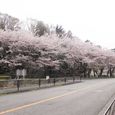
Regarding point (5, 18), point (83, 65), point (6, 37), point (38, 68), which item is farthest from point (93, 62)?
point (6, 37)

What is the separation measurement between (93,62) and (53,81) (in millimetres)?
39769

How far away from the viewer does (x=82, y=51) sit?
7706 cm

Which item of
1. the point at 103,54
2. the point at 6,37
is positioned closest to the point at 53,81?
the point at 6,37

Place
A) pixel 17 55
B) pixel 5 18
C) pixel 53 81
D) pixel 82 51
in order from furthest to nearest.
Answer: pixel 82 51 → pixel 5 18 → pixel 17 55 → pixel 53 81

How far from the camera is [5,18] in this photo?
72.3 metres

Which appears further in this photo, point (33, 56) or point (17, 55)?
point (33, 56)

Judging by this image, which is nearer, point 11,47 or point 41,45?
point 11,47

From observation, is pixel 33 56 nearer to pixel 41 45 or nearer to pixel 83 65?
pixel 41 45

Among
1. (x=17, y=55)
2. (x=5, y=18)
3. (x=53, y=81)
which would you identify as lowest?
(x=53, y=81)

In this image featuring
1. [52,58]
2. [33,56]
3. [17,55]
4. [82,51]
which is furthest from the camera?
[82,51]

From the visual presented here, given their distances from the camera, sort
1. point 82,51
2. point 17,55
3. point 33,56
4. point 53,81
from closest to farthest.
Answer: point 53,81
point 17,55
point 33,56
point 82,51

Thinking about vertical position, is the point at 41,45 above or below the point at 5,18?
below

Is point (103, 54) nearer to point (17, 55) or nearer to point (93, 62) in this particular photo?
point (93, 62)

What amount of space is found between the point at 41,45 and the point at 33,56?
2782 millimetres
